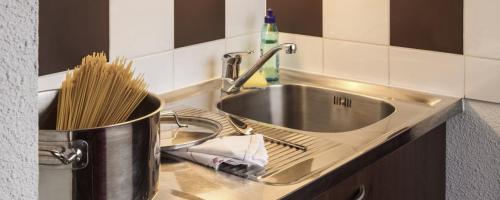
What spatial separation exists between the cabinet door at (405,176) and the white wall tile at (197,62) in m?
0.62

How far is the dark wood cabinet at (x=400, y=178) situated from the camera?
144cm

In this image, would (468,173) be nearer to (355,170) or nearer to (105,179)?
(355,170)

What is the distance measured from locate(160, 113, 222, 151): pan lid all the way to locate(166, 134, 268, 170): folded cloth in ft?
0.08

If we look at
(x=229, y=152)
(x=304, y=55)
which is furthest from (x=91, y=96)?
(x=304, y=55)

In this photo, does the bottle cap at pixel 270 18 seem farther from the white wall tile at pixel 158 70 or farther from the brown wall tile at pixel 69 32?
the brown wall tile at pixel 69 32

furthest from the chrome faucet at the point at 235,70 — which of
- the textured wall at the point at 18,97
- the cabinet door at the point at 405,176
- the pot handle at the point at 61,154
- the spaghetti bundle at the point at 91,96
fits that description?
the textured wall at the point at 18,97

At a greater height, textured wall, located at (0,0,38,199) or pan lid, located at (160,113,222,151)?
textured wall, located at (0,0,38,199)

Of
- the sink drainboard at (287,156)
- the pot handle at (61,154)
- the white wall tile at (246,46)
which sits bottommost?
the sink drainboard at (287,156)

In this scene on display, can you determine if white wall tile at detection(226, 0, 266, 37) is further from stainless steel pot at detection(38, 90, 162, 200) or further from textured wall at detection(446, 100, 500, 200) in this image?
stainless steel pot at detection(38, 90, 162, 200)

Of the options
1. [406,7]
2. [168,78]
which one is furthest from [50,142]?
[406,7]

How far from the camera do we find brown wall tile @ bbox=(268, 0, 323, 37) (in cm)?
214

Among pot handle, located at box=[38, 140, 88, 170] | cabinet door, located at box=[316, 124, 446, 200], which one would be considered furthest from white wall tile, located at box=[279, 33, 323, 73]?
pot handle, located at box=[38, 140, 88, 170]

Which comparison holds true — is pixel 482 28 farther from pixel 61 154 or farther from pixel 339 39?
pixel 61 154

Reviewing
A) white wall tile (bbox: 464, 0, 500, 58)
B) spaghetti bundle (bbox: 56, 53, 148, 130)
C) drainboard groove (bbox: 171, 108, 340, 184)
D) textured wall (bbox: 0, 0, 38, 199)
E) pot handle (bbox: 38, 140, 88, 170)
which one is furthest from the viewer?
white wall tile (bbox: 464, 0, 500, 58)
